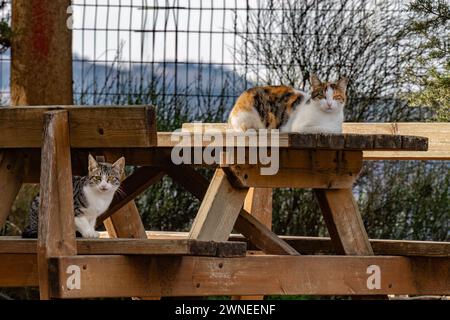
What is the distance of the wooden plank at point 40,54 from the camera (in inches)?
342

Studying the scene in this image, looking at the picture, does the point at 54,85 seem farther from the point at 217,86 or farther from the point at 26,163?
A: the point at 26,163

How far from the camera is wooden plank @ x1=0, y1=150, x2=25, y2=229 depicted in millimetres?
4703

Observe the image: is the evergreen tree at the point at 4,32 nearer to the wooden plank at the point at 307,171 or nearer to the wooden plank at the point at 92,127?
the wooden plank at the point at 92,127

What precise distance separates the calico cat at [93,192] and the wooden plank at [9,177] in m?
0.31

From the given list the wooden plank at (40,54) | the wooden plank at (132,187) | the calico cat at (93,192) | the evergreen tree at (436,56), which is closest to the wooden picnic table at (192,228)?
the calico cat at (93,192)

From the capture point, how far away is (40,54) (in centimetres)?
871

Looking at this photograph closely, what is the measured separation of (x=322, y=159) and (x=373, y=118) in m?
4.22

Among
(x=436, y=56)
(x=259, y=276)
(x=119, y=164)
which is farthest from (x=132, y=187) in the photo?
(x=436, y=56)

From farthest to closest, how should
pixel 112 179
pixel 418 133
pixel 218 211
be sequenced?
pixel 418 133, pixel 112 179, pixel 218 211

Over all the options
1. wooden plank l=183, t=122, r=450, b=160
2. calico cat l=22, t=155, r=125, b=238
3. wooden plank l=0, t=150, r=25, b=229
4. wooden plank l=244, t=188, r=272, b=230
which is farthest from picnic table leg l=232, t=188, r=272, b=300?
wooden plank l=0, t=150, r=25, b=229

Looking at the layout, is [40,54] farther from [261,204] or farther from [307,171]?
[307,171]

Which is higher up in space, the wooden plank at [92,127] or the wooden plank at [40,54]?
the wooden plank at [40,54]

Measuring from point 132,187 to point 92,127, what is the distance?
149cm
